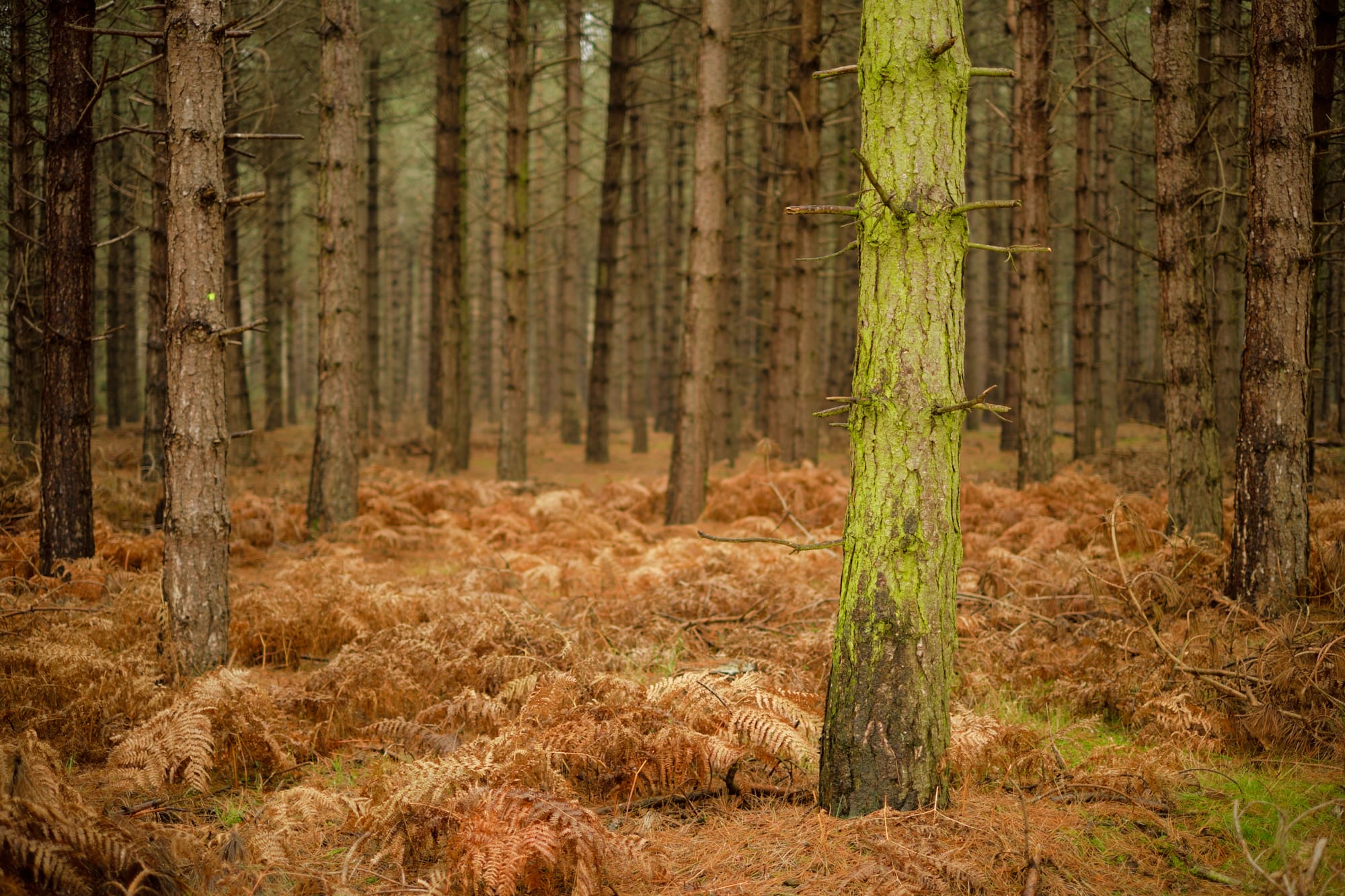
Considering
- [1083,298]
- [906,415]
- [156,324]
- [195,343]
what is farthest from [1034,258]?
[156,324]

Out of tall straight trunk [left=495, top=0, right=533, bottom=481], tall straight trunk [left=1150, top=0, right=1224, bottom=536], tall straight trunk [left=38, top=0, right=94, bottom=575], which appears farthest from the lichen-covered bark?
tall straight trunk [left=495, top=0, right=533, bottom=481]

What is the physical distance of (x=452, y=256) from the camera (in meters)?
16.0

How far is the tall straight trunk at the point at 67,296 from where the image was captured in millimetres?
6801

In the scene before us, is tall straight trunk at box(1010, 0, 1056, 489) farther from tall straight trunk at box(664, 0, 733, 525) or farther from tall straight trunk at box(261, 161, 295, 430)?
tall straight trunk at box(261, 161, 295, 430)

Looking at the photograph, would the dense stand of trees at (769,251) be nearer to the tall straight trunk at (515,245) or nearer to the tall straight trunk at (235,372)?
the tall straight trunk at (515,245)

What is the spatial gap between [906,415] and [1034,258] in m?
9.23

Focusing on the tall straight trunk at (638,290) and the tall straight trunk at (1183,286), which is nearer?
the tall straight trunk at (1183,286)

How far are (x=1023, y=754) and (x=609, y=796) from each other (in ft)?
6.26

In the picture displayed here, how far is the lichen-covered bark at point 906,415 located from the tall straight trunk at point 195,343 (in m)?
3.79

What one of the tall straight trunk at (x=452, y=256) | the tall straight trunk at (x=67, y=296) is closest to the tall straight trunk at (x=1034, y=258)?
the tall straight trunk at (x=452, y=256)

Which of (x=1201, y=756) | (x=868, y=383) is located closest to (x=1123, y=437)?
(x=1201, y=756)

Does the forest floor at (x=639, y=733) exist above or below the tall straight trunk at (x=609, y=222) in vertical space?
below

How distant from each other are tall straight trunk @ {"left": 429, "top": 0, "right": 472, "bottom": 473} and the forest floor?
7954mm

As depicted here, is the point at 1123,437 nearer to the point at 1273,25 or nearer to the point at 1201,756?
the point at 1273,25
